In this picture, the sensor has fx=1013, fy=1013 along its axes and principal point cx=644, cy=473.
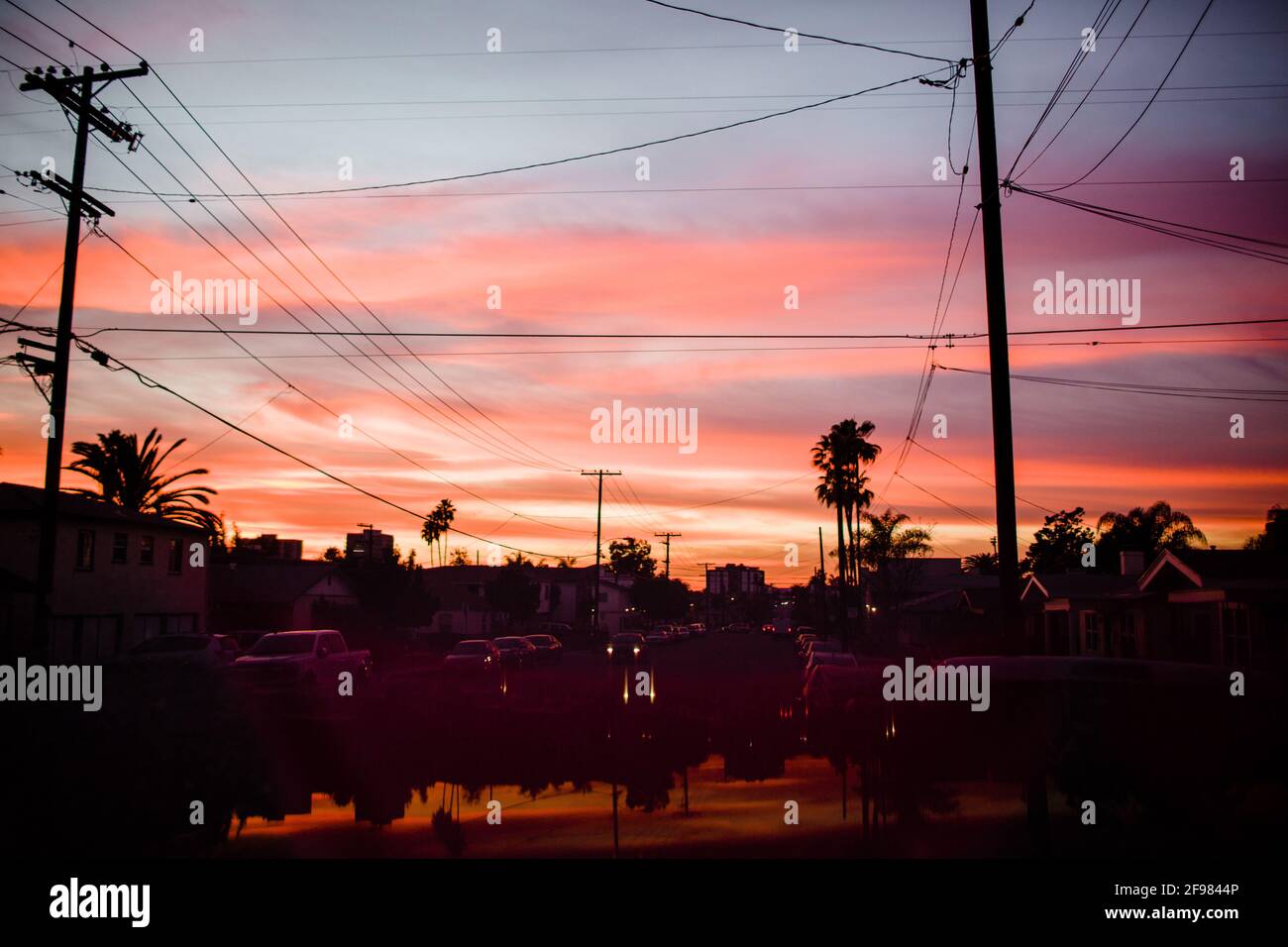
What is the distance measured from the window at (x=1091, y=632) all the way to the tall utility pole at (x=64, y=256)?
37536 mm

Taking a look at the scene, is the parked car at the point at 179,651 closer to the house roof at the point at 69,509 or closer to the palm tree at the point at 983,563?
the house roof at the point at 69,509

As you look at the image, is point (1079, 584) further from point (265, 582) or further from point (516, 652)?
point (265, 582)

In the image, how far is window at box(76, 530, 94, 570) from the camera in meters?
39.8

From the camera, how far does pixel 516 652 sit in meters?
46.8

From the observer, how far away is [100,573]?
1617 inches

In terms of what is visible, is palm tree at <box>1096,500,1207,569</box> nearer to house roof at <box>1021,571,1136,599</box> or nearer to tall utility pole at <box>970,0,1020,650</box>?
house roof at <box>1021,571,1136,599</box>

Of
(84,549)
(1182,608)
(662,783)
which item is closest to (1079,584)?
(1182,608)

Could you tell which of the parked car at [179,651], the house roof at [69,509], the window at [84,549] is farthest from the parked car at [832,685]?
the window at [84,549]

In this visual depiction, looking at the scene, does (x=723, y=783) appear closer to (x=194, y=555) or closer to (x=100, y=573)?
(x=100, y=573)

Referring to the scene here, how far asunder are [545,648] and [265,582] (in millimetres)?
21805

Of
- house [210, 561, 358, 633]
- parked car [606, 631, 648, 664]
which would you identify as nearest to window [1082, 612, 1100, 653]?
parked car [606, 631, 648, 664]

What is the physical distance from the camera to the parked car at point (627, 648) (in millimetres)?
54859

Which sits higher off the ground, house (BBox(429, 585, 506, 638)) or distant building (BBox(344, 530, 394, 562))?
distant building (BBox(344, 530, 394, 562))
